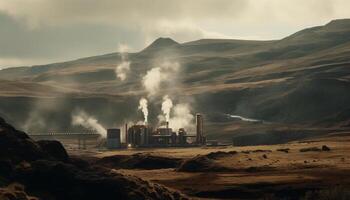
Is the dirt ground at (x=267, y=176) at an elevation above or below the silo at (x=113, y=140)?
below

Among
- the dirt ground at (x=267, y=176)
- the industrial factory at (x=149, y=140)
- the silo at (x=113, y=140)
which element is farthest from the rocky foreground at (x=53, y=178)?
the industrial factory at (x=149, y=140)

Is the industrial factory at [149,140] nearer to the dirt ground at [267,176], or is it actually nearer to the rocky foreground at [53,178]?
the dirt ground at [267,176]

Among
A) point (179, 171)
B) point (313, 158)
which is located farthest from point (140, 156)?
point (313, 158)

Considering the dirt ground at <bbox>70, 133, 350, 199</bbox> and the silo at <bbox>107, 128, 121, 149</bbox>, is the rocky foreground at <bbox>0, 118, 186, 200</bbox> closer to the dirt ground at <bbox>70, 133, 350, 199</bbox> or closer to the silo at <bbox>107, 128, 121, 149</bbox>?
the dirt ground at <bbox>70, 133, 350, 199</bbox>

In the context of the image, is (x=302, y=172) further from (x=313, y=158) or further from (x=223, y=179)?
(x=313, y=158)

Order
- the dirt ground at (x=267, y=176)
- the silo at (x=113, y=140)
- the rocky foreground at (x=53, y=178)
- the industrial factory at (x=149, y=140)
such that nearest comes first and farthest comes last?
the rocky foreground at (x=53, y=178)
the dirt ground at (x=267, y=176)
the silo at (x=113, y=140)
the industrial factory at (x=149, y=140)
